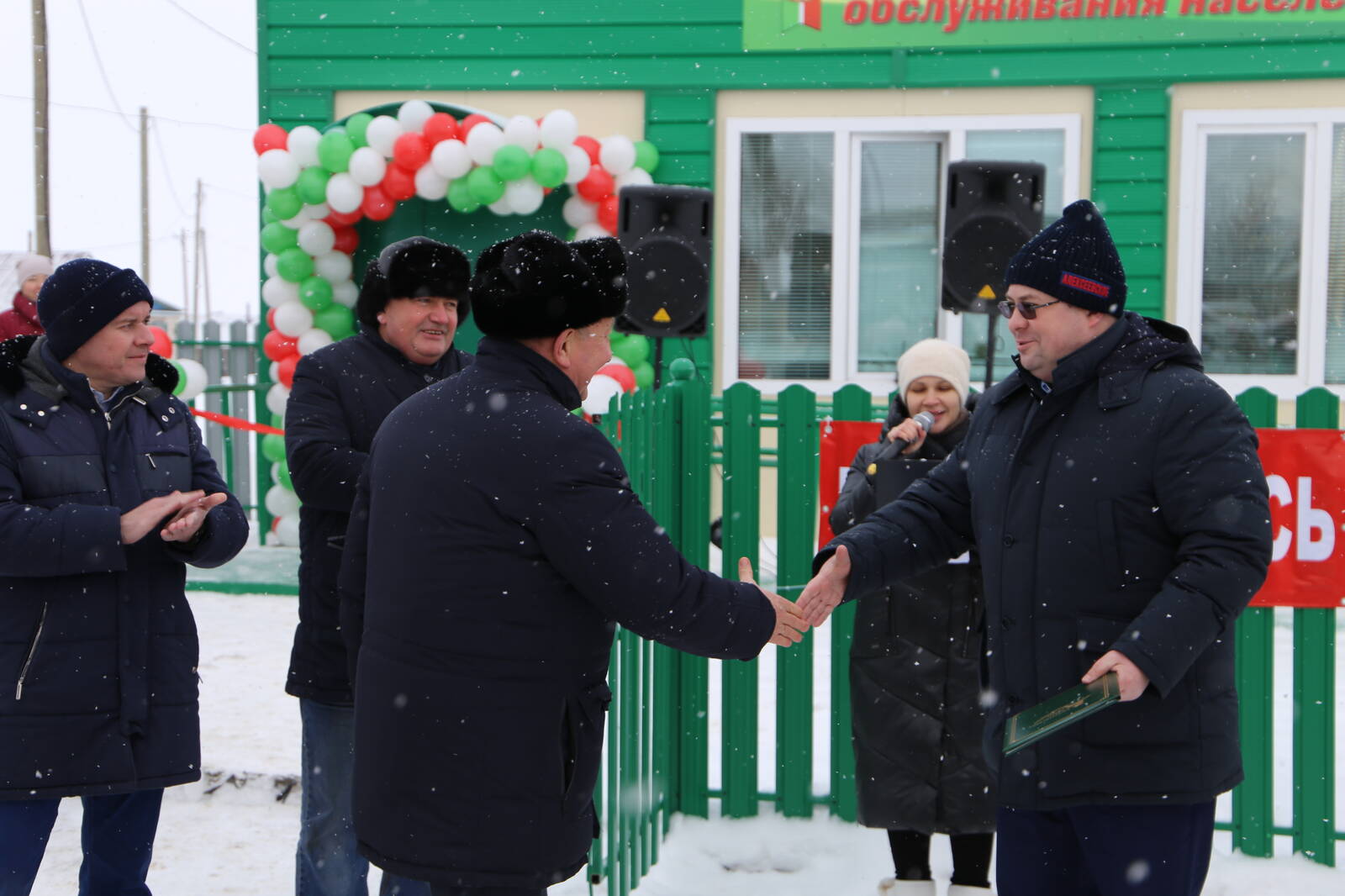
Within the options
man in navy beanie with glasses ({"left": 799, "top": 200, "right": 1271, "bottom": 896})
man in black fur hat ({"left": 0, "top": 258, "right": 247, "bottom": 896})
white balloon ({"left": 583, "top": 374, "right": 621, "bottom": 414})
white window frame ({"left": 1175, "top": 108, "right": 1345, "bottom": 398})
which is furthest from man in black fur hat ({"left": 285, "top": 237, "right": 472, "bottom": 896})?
white window frame ({"left": 1175, "top": 108, "right": 1345, "bottom": 398})

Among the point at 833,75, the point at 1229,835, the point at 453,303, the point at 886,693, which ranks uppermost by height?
the point at 833,75

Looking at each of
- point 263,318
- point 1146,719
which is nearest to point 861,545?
point 1146,719

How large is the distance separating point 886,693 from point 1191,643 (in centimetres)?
153

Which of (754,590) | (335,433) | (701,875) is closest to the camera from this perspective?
(754,590)

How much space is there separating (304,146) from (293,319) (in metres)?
1.15

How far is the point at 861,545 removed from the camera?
276cm

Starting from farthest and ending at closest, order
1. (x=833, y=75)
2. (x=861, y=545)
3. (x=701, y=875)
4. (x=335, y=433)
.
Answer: (x=833, y=75), (x=701, y=875), (x=335, y=433), (x=861, y=545)

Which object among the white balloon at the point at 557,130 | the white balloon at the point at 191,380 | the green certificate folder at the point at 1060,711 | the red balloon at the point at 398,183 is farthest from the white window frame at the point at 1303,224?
the green certificate folder at the point at 1060,711

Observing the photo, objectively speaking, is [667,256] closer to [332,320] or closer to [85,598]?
[332,320]

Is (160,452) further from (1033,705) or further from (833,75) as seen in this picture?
(833,75)

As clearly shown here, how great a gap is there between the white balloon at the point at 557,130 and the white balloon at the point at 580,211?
1.39ft

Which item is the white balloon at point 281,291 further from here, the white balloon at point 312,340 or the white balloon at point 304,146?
the white balloon at point 304,146

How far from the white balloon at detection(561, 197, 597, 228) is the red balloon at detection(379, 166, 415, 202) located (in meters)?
1.03

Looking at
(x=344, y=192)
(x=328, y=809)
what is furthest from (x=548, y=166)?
(x=328, y=809)
